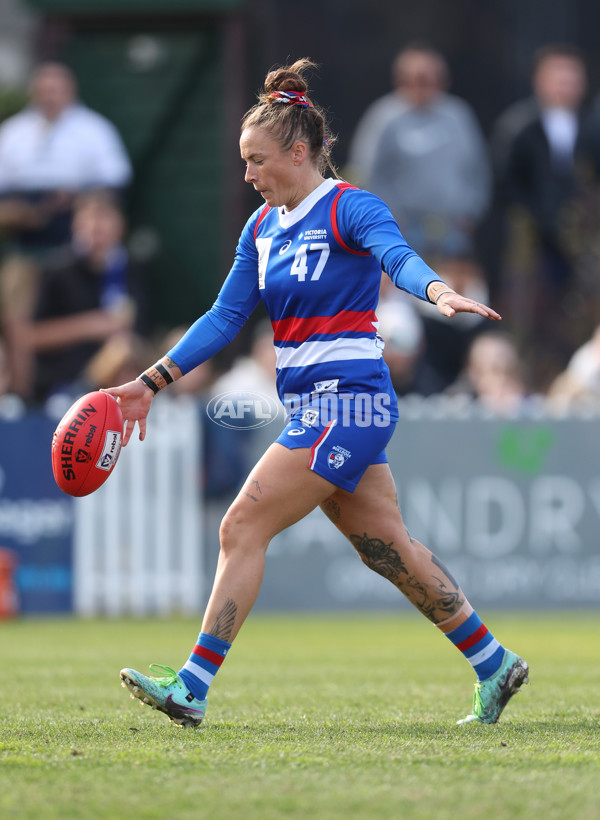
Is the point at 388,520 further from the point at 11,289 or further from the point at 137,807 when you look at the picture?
the point at 11,289

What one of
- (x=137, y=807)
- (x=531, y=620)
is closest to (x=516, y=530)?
(x=531, y=620)

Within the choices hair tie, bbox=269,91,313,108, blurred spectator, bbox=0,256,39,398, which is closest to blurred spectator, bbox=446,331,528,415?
blurred spectator, bbox=0,256,39,398

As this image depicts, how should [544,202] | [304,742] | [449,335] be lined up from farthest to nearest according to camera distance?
[544,202], [449,335], [304,742]

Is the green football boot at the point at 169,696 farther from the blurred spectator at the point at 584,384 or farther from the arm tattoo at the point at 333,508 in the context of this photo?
the blurred spectator at the point at 584,384

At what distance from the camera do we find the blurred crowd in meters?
11.9

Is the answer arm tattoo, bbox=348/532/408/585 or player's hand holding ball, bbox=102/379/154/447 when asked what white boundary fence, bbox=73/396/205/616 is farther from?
arm tattoo, bbox=348/532/408/585

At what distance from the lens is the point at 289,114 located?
510 centimetres

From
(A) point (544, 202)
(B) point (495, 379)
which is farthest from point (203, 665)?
(A) point (544, 202)

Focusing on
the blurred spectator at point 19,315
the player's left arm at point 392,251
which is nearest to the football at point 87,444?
the player's left arm at point 392,251

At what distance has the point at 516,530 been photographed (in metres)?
11.1

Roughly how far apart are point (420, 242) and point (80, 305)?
11.6 feet

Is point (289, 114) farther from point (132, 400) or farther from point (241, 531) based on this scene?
point (241, 531)

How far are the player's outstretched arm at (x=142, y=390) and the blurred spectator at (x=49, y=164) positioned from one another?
27.0 feet

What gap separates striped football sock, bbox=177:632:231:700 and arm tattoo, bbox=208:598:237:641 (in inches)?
0.8
